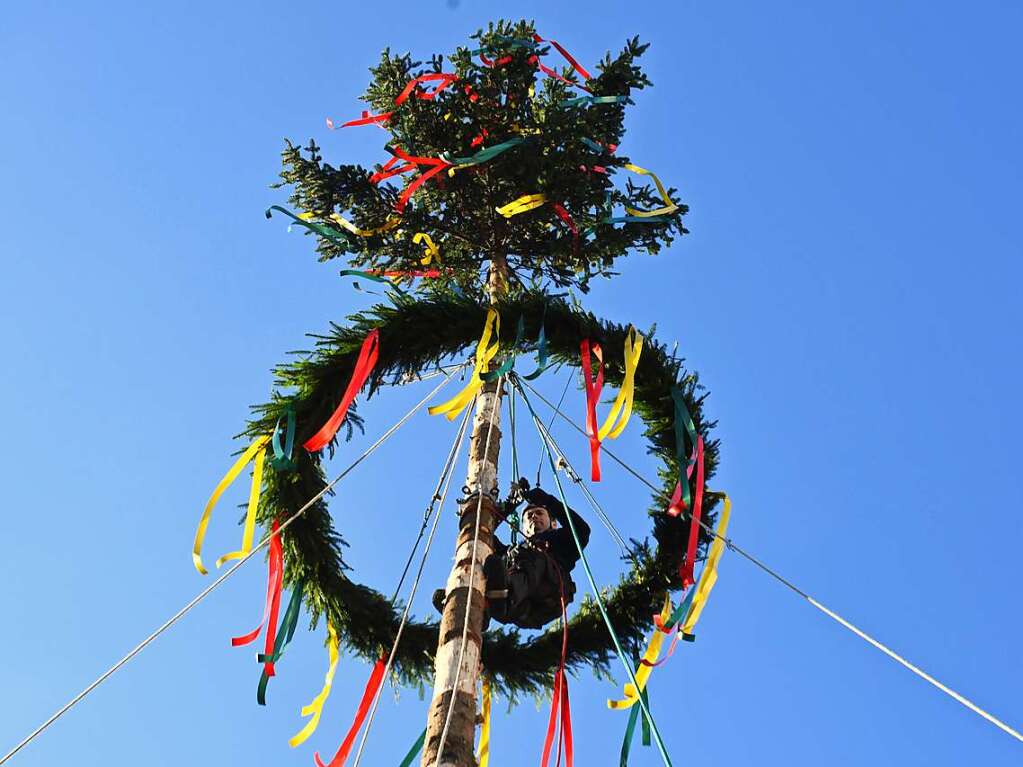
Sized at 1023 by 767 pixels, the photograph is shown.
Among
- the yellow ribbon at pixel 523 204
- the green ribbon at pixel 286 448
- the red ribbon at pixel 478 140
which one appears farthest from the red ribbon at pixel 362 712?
the red ribbon at pixel 478 140

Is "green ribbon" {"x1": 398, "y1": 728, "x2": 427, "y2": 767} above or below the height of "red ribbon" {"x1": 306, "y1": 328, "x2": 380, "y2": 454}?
below

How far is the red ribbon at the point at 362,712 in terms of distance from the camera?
5484mm

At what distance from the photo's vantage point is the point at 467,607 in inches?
201

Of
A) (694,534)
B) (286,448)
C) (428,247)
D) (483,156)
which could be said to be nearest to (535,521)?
(694,534)

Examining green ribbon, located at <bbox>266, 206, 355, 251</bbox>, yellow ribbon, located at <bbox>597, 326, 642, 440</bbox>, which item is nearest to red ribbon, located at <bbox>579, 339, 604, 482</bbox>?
yellow ribbon, located at <bbox>597, 326, 642, 440</bbox>

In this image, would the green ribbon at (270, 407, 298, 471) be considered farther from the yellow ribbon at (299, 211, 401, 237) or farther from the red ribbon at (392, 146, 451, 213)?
the yellow ribbon at (299, 211, 401, 237)

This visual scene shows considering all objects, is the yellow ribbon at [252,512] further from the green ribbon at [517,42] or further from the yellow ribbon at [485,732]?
the green ribbon at [517,42]

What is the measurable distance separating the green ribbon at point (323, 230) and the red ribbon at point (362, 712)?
3.15 m

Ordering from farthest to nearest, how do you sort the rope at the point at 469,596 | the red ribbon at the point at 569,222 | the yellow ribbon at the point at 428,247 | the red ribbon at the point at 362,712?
1. the yellow ribbon at the point at 428,247
2. the red ribbon at the point at 569,222
3. the red ribbon at the point at 362,712
4. the rope at the point at 469,596

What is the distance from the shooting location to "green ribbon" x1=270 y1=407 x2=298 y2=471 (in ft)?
19.6

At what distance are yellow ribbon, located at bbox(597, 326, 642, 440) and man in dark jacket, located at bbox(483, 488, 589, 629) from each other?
1.71 ft

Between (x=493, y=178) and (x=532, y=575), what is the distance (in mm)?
3650

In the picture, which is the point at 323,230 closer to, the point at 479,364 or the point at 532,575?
the point at 479,364

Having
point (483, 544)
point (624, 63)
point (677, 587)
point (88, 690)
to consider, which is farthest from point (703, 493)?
point (624, 63)
